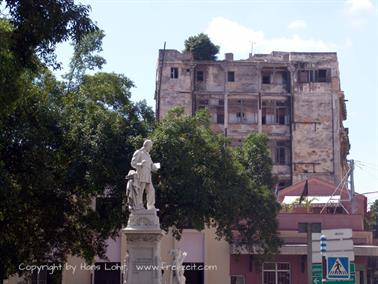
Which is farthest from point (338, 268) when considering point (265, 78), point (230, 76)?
point (265, 78)

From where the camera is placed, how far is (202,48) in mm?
58188

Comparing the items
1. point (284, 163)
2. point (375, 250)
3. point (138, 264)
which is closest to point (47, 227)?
point (138, 264)

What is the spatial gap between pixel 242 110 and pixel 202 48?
18.7 feet

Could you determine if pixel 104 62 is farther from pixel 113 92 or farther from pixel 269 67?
pixel 269 67

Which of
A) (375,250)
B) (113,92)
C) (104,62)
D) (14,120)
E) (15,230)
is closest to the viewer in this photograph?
(14,120)

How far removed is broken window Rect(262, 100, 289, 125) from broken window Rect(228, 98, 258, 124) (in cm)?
70

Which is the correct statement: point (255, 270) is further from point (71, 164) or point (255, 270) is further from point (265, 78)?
point (265, 78)

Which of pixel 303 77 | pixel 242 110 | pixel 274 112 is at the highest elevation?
pixel 303 77

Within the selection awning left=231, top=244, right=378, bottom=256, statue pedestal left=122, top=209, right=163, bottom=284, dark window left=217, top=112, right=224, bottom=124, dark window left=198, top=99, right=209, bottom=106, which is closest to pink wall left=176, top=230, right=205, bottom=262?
awning left=231, top=244, right=378, bottom=256

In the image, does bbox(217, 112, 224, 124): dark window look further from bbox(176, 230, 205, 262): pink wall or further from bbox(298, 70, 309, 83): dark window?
bbox(176, 230, 205, 262): pink wall

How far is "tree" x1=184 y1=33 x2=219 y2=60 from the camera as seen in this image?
57969mm

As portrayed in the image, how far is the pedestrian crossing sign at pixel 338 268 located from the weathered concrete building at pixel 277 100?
39.4 m

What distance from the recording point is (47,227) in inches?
1080

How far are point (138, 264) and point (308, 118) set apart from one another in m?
36.7
